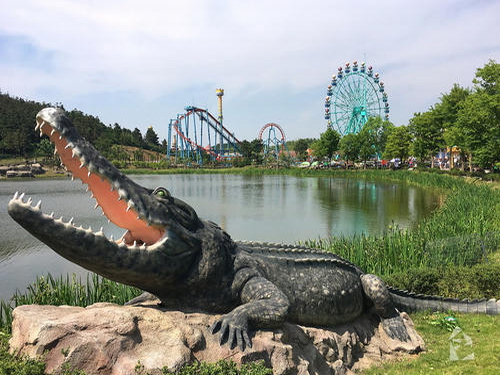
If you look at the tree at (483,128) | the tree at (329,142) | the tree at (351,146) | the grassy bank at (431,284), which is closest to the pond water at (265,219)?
the grassy bank at (431,284)

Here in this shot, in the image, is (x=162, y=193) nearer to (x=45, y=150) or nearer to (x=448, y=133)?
(x=448, y=133)

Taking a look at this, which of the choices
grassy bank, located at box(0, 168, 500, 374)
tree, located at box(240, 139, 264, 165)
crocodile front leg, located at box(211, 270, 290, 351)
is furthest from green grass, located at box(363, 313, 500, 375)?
tree, located at box(240, 139, 264, 165)

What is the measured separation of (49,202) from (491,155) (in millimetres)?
25629

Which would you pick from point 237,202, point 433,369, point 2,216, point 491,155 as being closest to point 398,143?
point 491,155

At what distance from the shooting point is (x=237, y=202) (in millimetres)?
21625

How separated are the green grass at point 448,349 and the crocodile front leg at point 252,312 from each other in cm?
148

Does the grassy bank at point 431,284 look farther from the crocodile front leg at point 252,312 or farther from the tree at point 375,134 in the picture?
the tree at point 375,134

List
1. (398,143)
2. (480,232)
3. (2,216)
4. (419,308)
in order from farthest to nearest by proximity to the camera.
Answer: (398,143)
(2,216)
(480,232)
(419,308)

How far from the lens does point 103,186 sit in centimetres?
306

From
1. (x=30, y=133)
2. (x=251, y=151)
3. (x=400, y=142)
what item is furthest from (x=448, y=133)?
(x=30, y=133)

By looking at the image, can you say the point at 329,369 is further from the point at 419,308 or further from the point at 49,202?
the point at 49,202

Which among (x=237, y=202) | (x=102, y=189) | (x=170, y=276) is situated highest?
(x=102, y=189)

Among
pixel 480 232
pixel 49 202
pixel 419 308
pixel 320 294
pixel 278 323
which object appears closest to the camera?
pixel 278 323

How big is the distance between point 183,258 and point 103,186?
2.96 ft
